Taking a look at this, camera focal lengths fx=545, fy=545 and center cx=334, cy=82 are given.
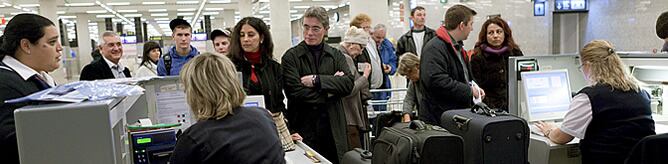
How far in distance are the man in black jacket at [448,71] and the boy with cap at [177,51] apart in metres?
1.60

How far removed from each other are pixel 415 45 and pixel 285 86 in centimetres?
273

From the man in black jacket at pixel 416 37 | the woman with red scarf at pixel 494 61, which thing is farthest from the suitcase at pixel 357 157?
the man in black jacket at pixel 416 37

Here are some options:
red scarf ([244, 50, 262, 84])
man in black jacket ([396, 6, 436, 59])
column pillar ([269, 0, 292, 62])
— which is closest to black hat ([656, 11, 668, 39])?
man in black jacket ([396, 6, 436, 59])

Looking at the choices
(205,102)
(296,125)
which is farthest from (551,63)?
(205,102)

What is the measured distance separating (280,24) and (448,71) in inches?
348

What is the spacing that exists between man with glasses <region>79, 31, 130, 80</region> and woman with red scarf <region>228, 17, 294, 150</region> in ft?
5.11

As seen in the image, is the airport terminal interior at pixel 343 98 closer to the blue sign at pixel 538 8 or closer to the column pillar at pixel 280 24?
the blue sign at pixel 538 8

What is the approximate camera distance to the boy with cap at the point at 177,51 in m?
3.67

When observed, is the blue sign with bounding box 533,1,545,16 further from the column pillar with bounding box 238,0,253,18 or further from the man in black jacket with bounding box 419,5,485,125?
the column pillar with bounding box 238,0,253,18

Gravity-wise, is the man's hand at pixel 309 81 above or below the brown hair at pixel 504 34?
below

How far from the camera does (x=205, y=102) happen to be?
184 cm

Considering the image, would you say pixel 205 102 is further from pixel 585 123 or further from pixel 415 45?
pixel 415 45

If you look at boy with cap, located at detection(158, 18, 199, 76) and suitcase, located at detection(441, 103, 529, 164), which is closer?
suitcase, located at detection(441, 103, 529, 164)

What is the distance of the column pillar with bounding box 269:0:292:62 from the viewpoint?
11.9m
